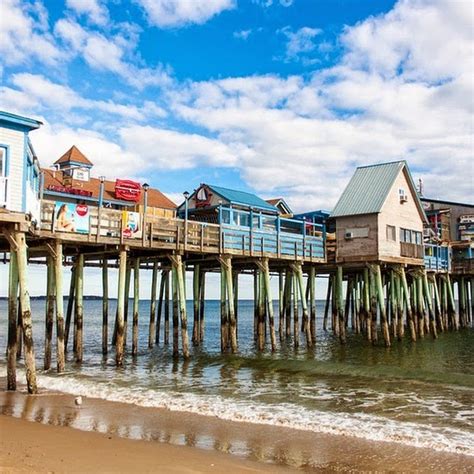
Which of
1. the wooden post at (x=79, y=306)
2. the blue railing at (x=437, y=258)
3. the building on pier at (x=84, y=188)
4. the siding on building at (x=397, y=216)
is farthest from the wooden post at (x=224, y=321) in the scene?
the blue railing at (x=437, y=258)

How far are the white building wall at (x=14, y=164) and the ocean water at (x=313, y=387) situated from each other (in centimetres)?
573

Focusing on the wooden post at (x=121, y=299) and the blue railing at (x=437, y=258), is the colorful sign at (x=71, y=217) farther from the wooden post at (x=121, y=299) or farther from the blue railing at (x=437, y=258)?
the blue railing at (x=437, y=258)

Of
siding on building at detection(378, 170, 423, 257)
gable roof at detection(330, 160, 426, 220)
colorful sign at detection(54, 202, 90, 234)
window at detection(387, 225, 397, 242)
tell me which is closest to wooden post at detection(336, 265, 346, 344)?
siding on building at detection(378, 170, 423, 257)

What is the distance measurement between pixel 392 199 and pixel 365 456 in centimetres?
2210

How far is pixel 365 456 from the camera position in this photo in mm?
10141

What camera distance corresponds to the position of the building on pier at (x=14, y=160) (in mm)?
14531

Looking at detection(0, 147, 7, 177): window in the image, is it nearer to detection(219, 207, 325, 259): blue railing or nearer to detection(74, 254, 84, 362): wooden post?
detection(74, 254, 84, 362): wooden post

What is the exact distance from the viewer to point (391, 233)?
30281mm

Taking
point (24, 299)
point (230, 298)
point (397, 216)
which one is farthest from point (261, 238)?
point (24, 299)

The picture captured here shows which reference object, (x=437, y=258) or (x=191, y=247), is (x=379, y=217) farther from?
(x=191, y=247)

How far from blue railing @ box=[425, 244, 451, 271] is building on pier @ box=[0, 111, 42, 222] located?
87.8ft

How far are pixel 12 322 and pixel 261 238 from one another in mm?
12858

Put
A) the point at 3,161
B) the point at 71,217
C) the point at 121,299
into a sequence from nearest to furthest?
the point at 3,161 → the point at 71,217 → the point at 121,299

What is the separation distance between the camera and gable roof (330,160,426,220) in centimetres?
2967
